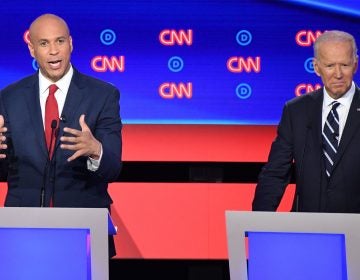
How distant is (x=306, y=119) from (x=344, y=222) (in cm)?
104

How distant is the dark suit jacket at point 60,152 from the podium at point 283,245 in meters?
0.75

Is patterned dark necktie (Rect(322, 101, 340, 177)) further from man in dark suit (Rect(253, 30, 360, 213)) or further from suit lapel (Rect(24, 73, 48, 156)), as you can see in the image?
suit lapel (Rect(24, 73, 48, 156))

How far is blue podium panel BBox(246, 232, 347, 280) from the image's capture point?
211 centimetres

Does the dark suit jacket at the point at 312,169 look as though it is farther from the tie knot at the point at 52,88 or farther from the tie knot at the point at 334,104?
the tie knot at the point at 52,88

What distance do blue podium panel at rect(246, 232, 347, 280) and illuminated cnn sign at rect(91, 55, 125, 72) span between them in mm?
2057

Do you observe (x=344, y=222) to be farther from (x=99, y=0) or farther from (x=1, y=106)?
(x=99, y=0)

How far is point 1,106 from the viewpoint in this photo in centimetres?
300

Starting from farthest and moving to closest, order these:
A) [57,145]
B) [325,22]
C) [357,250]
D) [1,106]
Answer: [325,22], [1,106], [57,145], [357,250]

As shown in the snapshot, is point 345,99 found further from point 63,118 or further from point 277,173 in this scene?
point 63,118

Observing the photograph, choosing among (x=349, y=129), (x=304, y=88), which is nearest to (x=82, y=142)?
(x=349, y=129)

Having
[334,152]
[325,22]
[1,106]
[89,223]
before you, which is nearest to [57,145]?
[1,106]

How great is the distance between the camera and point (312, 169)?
9.86 ft

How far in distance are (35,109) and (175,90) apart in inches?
47.3

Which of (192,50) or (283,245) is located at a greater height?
(192,50)
